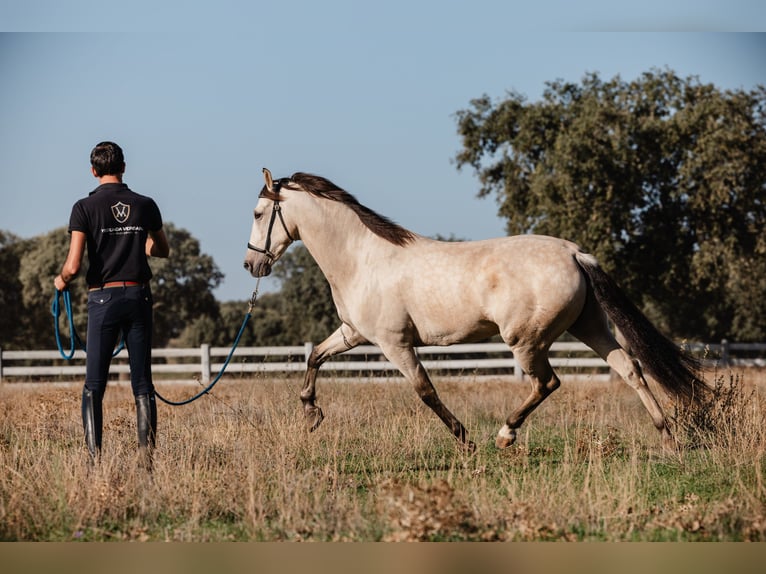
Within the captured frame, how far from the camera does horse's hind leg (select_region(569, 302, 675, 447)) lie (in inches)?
296

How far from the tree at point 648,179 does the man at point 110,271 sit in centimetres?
2126

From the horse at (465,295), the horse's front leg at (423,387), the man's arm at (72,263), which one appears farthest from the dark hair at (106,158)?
the horse's front leg at (423,387)

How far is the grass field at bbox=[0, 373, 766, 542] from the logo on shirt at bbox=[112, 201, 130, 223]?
Result: 1.72m

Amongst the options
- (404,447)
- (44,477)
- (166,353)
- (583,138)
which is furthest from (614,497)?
(583,138)

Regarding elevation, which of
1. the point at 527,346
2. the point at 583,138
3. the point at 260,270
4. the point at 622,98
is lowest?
the point at 527,346

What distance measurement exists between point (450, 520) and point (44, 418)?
6054mm

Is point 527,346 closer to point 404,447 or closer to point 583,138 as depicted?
point 404,447

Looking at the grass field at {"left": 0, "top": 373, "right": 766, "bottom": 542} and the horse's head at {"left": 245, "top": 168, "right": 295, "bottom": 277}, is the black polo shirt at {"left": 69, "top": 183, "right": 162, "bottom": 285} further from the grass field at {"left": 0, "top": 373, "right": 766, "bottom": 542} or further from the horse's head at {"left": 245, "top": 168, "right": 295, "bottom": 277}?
the horse's head at {"left": 245, "top": 168, "right": 295, "bottom": 277}

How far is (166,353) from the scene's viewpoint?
23766 mm

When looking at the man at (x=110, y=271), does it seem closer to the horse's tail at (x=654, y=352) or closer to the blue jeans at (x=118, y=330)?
the blue jeans at (x=118, y=330)

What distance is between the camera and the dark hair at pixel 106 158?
245 inches

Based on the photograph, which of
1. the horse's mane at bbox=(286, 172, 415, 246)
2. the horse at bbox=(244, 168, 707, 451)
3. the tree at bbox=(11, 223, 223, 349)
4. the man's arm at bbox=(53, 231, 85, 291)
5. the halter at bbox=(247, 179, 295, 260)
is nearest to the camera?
the man's arm at bbox=(53, 231, 85, 291)

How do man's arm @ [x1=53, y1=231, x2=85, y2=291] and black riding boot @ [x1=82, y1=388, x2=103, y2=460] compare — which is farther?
black riding boot @ [x1=82, y1=388, x2=103, y2=460]

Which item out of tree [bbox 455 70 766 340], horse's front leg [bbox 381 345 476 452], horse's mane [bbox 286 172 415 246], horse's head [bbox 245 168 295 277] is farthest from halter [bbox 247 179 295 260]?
tree [bbox 455 70 766 340]
